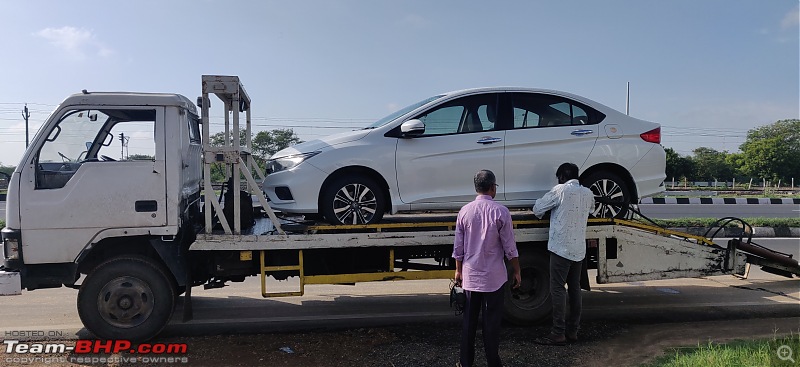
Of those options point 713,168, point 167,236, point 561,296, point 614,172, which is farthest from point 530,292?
point 713,168

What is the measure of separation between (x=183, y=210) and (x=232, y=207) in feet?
1.50

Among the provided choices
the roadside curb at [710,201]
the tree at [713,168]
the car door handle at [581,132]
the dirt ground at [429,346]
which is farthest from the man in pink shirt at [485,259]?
the tree at [713,168]

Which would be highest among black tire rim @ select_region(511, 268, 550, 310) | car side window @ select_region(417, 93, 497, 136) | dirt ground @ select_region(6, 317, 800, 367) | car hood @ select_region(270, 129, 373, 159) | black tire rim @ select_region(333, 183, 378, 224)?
car side window @ select_region(417, 93, 497, 136)

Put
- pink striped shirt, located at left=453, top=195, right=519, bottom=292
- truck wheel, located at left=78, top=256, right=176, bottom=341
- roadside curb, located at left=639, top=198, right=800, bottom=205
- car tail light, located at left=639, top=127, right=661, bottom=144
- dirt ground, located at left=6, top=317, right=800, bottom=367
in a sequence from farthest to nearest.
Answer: roadside curb, located at left=639, top=198, right=800, bottom=205
car tail light, located at left=639, top=127, right=661, bottom=144
truck wheel, located at left=78, top=256, right=176, bottom=341
dirt ground, located at left=6, top=317, right=800, bottom=367
pink striped shirt, located at left=453, top=195, right=519, bottom=292

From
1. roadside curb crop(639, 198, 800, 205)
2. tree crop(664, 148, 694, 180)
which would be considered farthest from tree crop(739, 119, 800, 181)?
roadside curb crop(639, 198, 800, 205)

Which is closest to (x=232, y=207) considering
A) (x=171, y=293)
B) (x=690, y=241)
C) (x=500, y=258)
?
(x=171, y=293)

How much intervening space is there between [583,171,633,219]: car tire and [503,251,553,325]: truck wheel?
89cm

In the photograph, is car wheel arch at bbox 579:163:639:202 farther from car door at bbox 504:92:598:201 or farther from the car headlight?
the car headlight

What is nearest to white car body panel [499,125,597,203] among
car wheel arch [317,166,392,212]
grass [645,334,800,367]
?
car wheel arch [317,166,392,212]

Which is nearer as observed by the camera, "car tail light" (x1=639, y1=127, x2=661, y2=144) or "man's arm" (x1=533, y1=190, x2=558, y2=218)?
"man's arm" (x1=533, y1=190, x2=558, y2=218)

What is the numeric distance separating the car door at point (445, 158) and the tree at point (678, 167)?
49.4 metres

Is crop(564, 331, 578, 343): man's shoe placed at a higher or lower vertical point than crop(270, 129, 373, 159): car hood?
lower

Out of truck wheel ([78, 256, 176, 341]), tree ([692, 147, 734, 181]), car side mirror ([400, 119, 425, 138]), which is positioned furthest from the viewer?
tree ([692, 147, 734, 181])

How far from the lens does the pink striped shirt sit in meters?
3.88
